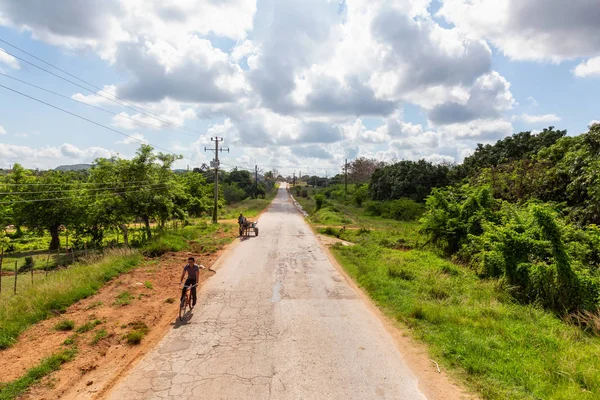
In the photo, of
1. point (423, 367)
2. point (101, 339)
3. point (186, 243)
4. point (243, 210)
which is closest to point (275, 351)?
point (423, 367)

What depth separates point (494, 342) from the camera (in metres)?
7.54

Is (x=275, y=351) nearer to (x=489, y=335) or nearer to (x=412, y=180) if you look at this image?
(x=489, y=335)

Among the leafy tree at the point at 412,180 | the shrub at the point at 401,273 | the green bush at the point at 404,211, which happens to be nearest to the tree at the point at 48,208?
the shrub at the point at 401,273

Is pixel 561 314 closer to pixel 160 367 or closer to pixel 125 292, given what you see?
pixel 160 367

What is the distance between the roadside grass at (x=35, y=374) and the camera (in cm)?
595

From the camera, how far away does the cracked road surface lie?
6090mm

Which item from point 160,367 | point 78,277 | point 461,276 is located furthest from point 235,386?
point 461,276

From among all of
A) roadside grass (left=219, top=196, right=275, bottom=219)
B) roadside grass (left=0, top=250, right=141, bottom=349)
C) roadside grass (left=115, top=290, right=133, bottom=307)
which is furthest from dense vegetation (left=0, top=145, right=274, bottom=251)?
roadside grass (left=219, top=196, right=275, bottom=219)

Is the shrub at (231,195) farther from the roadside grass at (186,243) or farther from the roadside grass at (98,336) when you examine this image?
the roadside grass at (98,336)

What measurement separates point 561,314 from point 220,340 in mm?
9316

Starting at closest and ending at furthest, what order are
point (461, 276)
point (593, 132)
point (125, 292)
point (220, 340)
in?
1. point (220, 340)
2. point (125, 292)
3. point (461, 276)
4. point (593, 132)

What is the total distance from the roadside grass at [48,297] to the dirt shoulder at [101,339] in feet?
0.81

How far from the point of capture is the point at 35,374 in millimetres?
6543

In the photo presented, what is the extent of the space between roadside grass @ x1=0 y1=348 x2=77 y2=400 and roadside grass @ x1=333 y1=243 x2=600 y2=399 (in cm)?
762
